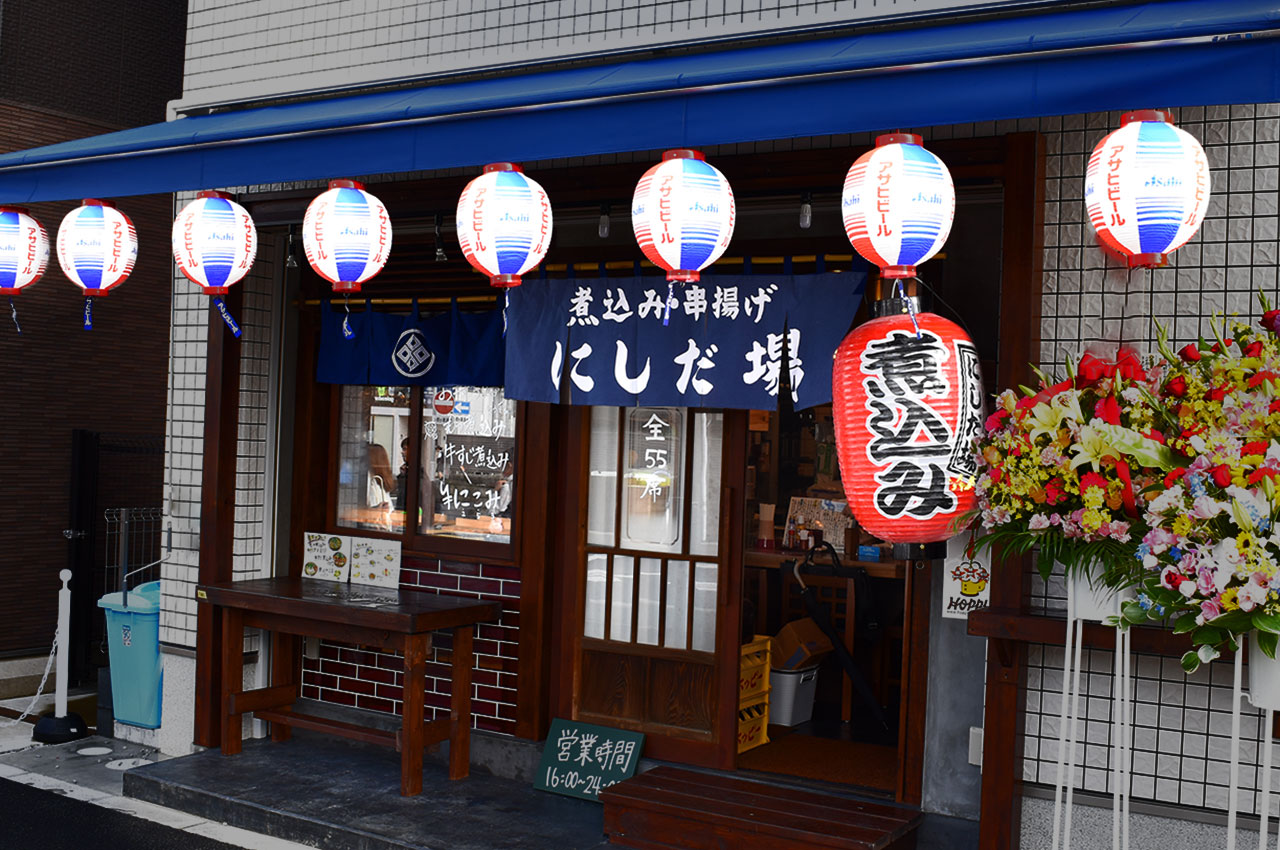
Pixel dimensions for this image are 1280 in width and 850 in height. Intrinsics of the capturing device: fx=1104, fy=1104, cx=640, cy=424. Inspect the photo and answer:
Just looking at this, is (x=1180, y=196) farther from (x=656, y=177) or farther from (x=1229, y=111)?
(x=656, y=177)

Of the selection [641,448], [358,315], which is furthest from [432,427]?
[641,448]

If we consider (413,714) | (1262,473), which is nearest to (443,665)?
(413,714)

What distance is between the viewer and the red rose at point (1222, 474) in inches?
145

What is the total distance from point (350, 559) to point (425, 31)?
4.15 m

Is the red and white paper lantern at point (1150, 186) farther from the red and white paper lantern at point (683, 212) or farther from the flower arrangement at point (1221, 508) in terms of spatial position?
the red and white paper lantern at point (683, 212)

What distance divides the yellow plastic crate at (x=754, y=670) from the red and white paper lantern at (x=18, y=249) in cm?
595

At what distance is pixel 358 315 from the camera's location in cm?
881

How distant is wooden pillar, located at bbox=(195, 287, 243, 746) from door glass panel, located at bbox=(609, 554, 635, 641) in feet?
10.3

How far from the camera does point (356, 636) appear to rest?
7.79m

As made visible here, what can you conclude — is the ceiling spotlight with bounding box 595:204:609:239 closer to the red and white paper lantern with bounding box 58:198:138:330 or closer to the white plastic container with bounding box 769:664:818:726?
the red and white paper lantern with bounding box 58:198:138:330

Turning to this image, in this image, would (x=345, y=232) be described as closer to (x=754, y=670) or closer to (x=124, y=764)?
(x=754, y=670)

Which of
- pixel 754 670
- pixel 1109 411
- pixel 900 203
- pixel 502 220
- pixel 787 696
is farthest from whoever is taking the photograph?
pixel 787 696

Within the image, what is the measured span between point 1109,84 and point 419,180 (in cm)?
479

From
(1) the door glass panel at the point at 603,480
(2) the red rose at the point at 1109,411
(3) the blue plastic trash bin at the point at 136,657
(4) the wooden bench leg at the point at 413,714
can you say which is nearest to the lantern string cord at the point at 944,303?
(1) the door glass panel at the point at 603,480
